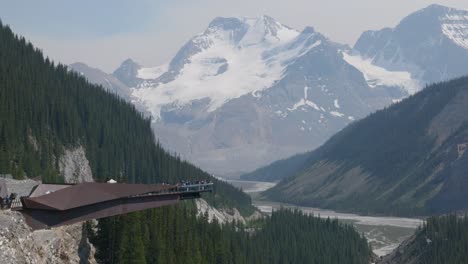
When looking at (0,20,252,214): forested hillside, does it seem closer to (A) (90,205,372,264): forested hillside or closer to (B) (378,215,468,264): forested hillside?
(A) (90,205,372,264): forested hillside

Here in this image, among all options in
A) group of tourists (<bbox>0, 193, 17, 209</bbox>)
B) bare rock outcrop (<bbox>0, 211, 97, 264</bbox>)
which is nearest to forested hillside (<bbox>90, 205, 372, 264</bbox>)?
bare rock outcrop (<bbox>0, 211, 97, 264</bbox>)

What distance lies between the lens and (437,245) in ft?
525

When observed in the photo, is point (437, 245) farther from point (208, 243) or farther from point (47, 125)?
point (47, 125)

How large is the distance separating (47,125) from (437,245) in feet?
325

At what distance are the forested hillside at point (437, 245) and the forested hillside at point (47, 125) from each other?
75089 mm

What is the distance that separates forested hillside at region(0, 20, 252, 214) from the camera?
125231 millimetres

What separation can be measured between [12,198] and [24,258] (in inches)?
335

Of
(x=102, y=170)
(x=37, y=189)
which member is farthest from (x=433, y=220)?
(x=37, y=189)

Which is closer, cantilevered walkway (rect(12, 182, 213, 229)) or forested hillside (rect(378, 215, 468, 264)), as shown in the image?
cantilevered walkway (rect(12, 182, 213, 229))

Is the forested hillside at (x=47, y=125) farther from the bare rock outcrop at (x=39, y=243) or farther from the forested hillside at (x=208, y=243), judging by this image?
the bare rock outcrop at (x=39, y=243)

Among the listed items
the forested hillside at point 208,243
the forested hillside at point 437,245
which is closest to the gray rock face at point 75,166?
the forested hillside at point 208,243

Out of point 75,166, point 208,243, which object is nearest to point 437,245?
point 208,243

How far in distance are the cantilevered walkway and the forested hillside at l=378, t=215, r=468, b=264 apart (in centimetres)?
9728

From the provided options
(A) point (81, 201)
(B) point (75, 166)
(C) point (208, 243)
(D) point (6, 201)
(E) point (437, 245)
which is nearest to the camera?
(D) point (6, 201)
